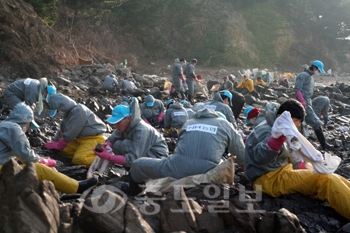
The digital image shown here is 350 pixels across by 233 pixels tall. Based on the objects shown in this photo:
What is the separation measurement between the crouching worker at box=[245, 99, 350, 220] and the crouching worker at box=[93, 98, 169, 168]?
4.53 ft

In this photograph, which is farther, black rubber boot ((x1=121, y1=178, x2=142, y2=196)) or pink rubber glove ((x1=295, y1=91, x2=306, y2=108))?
pink rubber glove ((x1=295, y1=91, x2=306, y2=108))

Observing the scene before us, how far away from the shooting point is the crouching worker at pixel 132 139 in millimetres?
5277

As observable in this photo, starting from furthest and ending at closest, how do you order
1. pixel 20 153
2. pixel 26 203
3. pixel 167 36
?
pixel 167 36 < pixel 20 153 < pixel 26 203

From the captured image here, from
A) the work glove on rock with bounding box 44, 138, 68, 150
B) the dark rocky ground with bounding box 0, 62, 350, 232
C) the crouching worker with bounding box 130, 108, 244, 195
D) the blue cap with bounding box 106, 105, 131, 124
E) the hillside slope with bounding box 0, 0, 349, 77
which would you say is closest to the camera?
the dark rocky ground with bounding box 0, 62, 350, 232

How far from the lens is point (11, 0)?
16.5 meters

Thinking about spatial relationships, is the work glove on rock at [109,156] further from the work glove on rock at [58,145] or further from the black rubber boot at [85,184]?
the work glove on rock at [58,145]

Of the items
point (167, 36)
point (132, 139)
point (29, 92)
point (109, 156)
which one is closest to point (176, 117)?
point (29, 92)

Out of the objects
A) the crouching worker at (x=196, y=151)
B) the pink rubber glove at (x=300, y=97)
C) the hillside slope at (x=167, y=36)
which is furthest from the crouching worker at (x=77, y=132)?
the hillside slope at (x=167, y=36)

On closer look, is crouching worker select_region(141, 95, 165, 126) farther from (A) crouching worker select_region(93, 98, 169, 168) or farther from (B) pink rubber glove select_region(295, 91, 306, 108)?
(A) crouching worker select_region(93, 98, 169, 168)

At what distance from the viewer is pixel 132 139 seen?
17.8 feet

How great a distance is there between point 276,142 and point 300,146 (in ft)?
0.72


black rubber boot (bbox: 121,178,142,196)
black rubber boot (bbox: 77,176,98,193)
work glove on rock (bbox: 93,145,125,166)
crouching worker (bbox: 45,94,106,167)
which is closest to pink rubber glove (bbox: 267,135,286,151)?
black rubber boot (bbox: 121,178,142,196)

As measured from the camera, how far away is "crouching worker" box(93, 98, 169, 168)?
5277 millimetres

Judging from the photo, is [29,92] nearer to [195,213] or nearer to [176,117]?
[176,117]
